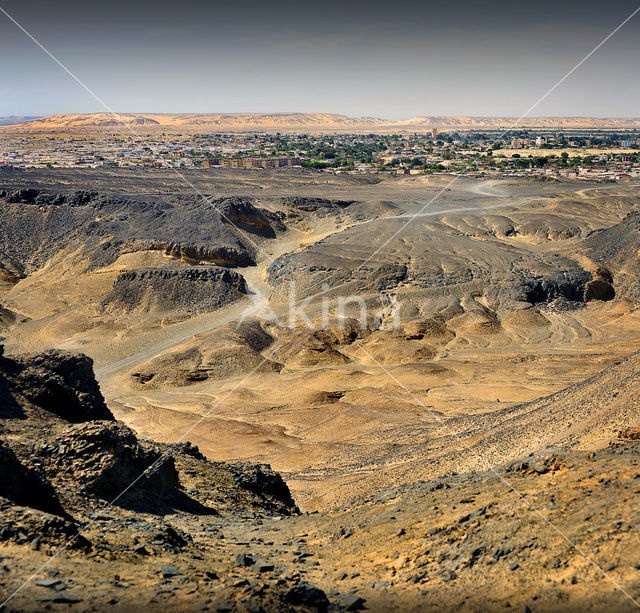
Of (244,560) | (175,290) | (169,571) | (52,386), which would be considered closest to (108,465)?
(244,560)

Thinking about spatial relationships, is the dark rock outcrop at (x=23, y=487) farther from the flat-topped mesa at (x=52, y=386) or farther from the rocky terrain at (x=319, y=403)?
the flat-topped mesa at (x=52, y=386)

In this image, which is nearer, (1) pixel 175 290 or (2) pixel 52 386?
(2) pixel 52 386

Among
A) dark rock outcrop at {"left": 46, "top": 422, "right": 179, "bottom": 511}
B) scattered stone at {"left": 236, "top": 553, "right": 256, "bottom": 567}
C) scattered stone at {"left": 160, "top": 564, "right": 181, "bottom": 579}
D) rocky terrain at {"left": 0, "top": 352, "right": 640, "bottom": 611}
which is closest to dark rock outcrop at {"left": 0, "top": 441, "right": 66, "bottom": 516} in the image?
rocky terrain at {"left": 0, "top": 352, "right": 640, "bottom": 611}

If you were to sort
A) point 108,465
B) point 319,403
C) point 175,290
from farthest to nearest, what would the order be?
point 175,290, point 319,403, point 108,465

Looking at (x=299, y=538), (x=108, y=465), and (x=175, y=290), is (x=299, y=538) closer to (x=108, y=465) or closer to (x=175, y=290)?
(x=108, y=465)

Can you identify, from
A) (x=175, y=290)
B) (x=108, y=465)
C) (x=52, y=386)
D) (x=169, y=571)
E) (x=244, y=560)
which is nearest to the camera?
(x=169, y=571)

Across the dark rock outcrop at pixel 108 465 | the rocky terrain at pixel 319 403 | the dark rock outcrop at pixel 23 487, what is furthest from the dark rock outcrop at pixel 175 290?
the dark rock outcrop at pixel 23 487

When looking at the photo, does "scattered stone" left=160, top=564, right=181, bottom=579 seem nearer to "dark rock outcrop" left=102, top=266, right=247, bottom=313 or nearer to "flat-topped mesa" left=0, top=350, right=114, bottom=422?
"flat-topped mesa" left=0, top=350, right=114, bottom=422

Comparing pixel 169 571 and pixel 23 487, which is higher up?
pixel 23 487

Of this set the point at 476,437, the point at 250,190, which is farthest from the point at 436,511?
the point at 250,190

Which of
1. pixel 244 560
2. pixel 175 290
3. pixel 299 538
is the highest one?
pixel 244 560
